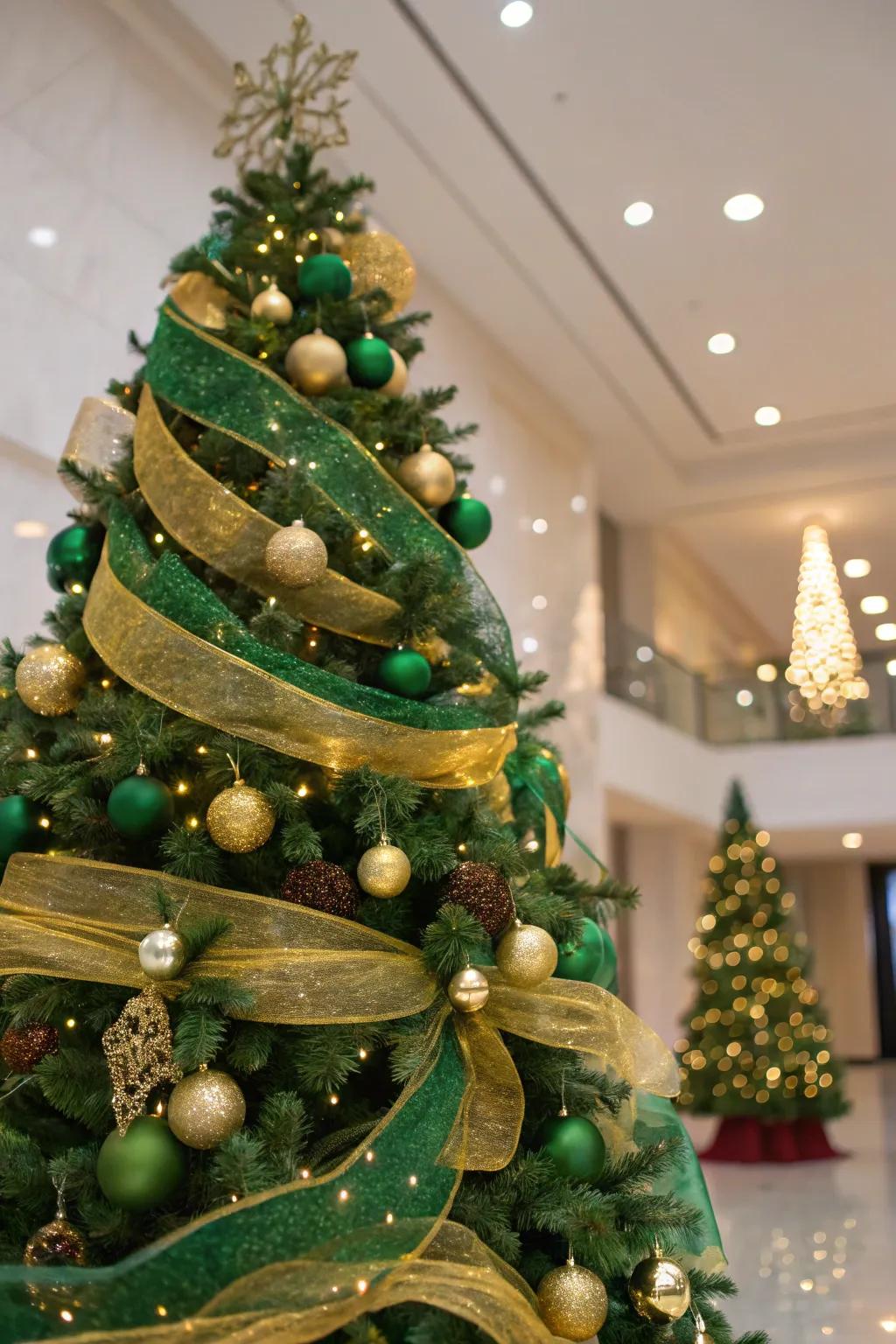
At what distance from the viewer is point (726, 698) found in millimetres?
12805

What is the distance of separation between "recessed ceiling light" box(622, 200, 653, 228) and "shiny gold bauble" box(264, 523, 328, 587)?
6647 millimetres

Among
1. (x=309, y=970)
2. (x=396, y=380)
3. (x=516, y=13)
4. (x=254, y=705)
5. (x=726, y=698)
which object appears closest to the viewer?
(x=309, y=970)

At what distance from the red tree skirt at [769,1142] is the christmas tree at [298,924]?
20.3ft

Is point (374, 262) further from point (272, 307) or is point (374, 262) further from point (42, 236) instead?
point (42, 236)

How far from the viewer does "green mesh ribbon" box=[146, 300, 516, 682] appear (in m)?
1.97

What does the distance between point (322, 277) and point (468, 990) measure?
1350 millimetres

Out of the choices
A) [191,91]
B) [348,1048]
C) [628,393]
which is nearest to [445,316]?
[628,393]

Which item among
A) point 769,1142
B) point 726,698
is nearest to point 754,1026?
point 769,1142

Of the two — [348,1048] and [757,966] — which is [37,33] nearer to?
[348,1048]

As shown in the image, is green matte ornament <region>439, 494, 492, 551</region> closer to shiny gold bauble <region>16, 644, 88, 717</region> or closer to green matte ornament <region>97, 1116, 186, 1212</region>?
shiny gold bauble <region>16, 644, 88, 717</region>

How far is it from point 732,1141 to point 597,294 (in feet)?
20.4

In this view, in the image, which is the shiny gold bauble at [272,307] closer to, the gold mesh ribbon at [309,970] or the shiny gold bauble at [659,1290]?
the gold mesh ribbon at [309,970]

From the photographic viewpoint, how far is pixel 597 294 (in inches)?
341

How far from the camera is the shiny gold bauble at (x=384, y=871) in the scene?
63.2 inches
